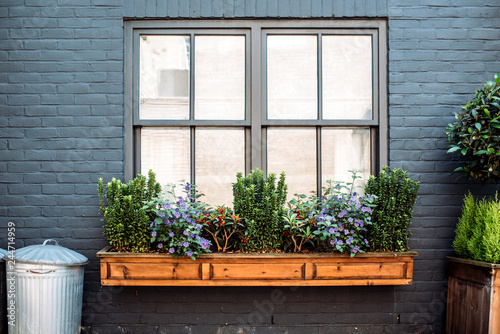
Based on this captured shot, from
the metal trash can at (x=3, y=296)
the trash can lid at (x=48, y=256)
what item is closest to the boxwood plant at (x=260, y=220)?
the trash can lid at (x=48, y=256)

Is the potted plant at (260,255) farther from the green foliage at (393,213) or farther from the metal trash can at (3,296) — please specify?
the metal trash can at (3,296)

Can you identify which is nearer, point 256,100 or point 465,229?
point 465,229

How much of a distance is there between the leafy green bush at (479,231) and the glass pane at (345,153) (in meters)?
0.79

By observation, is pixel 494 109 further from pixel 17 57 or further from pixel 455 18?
pixel 17 57

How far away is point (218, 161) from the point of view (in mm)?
3285

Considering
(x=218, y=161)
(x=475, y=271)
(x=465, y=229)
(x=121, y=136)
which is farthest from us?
(x=218, y=161)

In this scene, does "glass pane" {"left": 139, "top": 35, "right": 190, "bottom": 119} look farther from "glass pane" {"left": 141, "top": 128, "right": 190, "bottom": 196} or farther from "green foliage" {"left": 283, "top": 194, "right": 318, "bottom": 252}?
"green foliage" {"left": 283, "top": 194, "right": 318, "bottom": 252}

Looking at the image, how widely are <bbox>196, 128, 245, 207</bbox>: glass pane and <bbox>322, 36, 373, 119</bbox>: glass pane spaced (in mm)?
793

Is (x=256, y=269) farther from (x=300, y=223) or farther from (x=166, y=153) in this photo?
(x=166, y=153)

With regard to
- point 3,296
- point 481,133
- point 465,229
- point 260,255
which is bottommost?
point 3,296

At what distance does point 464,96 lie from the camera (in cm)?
321

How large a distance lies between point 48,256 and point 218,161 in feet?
4.66

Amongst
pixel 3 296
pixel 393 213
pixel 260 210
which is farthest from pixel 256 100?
pixel 3 296

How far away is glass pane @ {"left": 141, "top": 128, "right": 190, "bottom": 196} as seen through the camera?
3.28m
